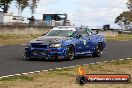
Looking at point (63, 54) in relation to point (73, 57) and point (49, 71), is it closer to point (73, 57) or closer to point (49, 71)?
point (73, 57)

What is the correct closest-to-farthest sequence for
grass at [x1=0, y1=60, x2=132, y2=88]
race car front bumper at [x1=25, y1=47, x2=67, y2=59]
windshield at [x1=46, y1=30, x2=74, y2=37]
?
grass at [x1=0, y1=60, x2=132, y2=88] → race car front bumper at [x1=25, y1=47, x2=67, y2=59] → windshield at [x1=46, y1=30, x2=74, y2=37]

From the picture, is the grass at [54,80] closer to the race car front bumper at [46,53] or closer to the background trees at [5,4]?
the race car front bumper at [46,53]

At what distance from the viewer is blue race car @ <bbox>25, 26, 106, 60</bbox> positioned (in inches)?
766

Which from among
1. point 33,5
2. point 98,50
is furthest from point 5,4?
point 98,50

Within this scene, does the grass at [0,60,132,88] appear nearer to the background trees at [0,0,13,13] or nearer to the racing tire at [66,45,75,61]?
the racing tire at [66,45,75,61]

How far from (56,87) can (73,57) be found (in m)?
8.68

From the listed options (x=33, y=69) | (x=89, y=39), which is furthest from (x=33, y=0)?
(x=33, y=69)

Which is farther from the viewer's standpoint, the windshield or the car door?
the car door

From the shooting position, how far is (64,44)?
1967 cm

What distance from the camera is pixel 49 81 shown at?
1291 centimetres

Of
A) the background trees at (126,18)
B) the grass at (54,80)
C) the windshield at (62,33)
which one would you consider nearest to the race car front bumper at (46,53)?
the windshield at (62,33)

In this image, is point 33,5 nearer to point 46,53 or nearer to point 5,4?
point 5,4

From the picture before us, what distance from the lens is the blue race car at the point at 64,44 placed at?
19.5 m

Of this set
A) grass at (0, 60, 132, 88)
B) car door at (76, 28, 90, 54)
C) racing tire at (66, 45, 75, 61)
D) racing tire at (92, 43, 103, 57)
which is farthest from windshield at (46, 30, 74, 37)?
grass at (0, 60, 132, 88)
